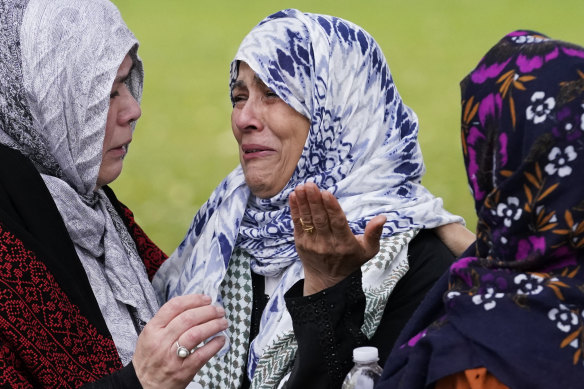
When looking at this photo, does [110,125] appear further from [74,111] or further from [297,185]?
[297,185]

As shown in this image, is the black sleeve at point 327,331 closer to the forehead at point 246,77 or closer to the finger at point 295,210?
the finger at point 295,210

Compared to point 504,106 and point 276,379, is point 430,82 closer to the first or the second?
point 276,379

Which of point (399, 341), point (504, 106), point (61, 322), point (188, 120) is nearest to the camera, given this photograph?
point (504, 106)

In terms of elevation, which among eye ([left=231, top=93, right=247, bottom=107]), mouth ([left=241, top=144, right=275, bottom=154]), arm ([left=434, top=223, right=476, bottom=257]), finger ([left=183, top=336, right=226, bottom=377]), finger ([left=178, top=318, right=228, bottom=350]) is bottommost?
finger ([left=183, top=336, right=226, bottom=377])

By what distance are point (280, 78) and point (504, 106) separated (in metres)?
1.22

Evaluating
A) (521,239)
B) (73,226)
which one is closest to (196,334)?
(73,226)

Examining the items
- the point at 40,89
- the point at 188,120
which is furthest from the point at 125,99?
the point at 188,120

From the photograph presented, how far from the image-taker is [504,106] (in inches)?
58.6

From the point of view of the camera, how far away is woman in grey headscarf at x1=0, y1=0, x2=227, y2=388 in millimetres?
2121

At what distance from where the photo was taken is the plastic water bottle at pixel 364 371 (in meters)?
1.90

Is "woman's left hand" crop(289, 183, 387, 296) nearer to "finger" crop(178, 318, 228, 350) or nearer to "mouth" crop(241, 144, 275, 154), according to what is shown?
"finger" crop(178, 318, 228, 350)

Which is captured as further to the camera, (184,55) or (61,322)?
(184,55)

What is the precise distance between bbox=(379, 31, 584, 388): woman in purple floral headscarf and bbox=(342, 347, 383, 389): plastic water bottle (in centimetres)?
35

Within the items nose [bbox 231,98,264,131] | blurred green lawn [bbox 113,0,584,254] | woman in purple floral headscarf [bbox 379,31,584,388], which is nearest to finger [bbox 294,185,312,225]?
woman in purple floral headscarf [bbox 379,31,584,388]
